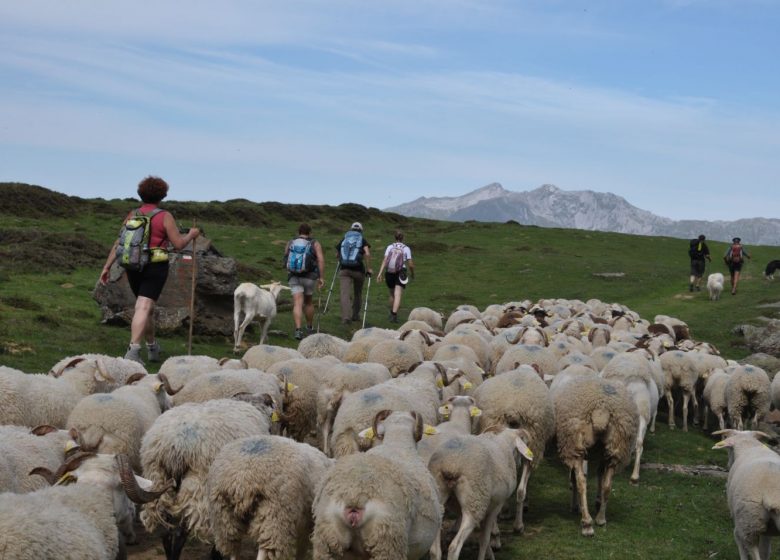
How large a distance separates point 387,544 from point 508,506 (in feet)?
14.6

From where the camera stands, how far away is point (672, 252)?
51875 mm

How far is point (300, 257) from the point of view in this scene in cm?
1784

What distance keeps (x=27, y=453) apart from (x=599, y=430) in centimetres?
639

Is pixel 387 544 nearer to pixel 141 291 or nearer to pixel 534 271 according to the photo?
pixel 141 291

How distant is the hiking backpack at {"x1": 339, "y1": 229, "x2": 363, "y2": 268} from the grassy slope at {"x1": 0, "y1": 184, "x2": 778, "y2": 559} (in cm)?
174

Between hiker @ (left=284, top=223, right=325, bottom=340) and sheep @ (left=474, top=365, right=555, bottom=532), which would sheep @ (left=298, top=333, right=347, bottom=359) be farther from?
sheep @ (left=474, top=365, right=555, bottom=532)

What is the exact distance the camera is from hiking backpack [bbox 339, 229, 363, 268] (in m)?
21.7

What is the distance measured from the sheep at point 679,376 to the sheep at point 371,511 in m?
10.9

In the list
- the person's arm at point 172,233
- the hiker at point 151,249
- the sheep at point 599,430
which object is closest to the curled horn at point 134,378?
the hiker at point 151,249

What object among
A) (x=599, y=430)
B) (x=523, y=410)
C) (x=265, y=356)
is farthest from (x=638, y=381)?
(x=265, y=356)

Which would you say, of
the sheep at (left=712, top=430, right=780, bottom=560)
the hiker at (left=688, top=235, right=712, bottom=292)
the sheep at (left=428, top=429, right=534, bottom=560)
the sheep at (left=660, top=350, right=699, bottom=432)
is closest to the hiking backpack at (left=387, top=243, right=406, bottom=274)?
the sheep at (left=660, top=350, right=699, bottom=432)

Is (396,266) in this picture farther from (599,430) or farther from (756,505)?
(756,505)

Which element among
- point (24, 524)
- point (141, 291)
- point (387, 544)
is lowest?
point (387, 544)

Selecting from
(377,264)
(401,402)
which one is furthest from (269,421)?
(377,264)
